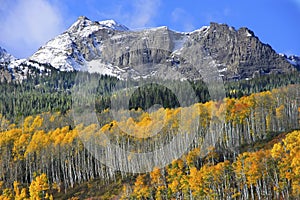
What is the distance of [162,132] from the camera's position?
3199 inches

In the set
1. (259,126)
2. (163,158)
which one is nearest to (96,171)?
(163,158)

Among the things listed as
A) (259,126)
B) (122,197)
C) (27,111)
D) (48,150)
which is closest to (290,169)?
(122,197)

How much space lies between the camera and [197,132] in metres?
78.4

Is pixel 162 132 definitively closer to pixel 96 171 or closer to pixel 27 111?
pixel 96 171

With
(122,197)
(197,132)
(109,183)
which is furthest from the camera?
(197,132)

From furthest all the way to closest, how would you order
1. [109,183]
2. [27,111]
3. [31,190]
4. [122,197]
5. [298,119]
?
1. [27,111]
2. [298,119]
3. [109,183]
4. [31,190]
5. [122,197]

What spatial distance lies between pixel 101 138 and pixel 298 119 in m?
42.1

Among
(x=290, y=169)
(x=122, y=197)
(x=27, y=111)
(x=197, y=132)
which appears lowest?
(x=122, y=197)

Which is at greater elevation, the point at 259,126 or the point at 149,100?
the point at 149,100

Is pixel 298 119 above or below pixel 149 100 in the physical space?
below

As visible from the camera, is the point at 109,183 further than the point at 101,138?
No

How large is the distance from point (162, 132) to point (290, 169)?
33785 millimetres

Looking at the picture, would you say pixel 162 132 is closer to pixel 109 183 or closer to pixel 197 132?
pixel 197 132

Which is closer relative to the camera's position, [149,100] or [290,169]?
[290,169]
